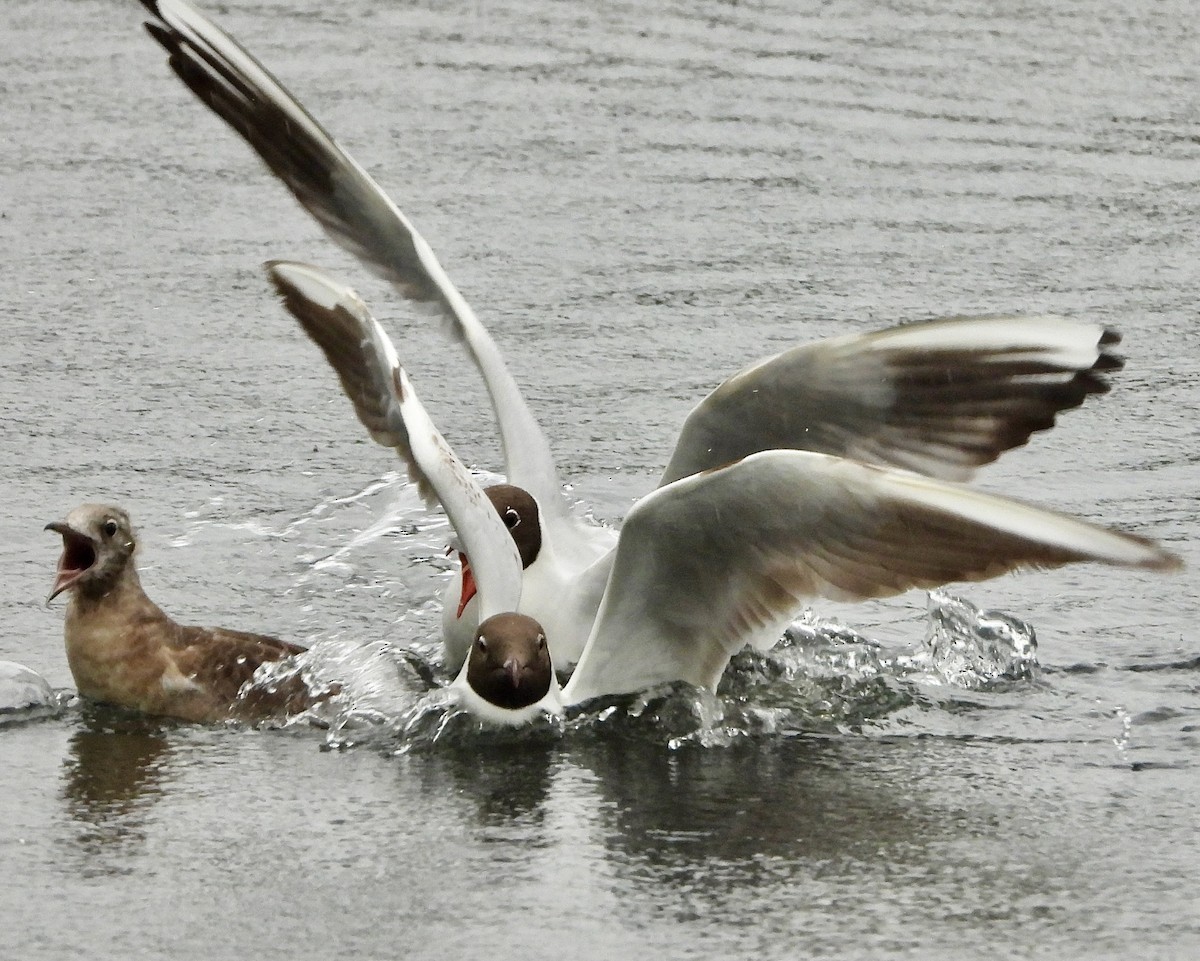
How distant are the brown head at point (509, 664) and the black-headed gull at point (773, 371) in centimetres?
98

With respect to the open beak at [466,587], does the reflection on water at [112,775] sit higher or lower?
lower

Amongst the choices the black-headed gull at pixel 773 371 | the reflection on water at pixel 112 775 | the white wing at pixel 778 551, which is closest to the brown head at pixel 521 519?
the black-headed gull at pixel 773 371

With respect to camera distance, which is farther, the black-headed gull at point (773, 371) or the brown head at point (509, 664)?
the black-headed gull at point (773, 371)

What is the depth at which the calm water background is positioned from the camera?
475 centimetres

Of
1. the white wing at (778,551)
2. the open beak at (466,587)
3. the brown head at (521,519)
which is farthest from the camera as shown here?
the brown head at (521,519)

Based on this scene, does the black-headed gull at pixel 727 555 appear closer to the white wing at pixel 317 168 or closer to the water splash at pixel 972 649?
the water splash at pixel 972 649

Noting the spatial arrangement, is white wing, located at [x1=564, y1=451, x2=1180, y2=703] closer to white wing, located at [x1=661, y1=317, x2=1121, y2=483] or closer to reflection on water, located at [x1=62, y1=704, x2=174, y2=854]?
white wing, located at [x1=661, y1=317, x2=1121, y2=483]

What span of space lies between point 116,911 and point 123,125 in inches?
307

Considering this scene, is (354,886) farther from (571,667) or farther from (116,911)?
(571,667)

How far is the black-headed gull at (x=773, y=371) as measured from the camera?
632 centimetres

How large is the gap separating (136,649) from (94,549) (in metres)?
0.33

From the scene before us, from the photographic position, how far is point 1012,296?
9.75 metres

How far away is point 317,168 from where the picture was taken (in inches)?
301

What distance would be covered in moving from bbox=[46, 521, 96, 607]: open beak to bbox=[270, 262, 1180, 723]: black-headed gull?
0.90 metres
